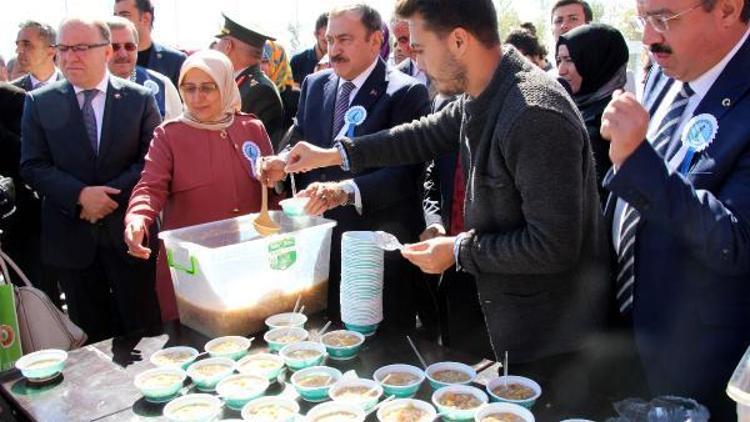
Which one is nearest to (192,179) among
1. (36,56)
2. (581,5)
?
(36,56)

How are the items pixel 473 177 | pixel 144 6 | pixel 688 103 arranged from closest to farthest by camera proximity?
pixel 688 103
pixel 473 177
pixel 144 6

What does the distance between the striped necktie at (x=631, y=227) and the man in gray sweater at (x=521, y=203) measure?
0.16ft

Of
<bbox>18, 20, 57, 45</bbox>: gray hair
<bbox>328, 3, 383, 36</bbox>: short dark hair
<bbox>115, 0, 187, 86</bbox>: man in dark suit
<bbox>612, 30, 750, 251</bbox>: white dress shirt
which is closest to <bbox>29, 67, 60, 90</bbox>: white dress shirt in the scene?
<bbox>18, 20, 57, 45</bbox>: gray hair

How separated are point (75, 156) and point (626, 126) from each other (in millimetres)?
2521

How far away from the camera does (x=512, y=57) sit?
1.60m

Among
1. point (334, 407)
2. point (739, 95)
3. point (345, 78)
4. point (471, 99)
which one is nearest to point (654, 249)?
point (739, 95)

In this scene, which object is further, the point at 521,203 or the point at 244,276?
the point at 244,276

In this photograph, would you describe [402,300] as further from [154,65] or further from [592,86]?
[154,65]

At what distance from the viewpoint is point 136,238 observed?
82.0 inches

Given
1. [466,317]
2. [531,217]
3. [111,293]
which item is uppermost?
[531,217]

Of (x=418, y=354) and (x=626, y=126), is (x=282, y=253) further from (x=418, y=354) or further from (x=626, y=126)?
(x=626, y=126)

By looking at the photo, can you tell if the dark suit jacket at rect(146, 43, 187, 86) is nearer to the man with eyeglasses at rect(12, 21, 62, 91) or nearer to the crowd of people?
the crowd of people

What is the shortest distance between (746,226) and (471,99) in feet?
2.43

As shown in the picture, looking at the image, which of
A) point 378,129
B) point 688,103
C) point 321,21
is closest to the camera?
point 688,103
